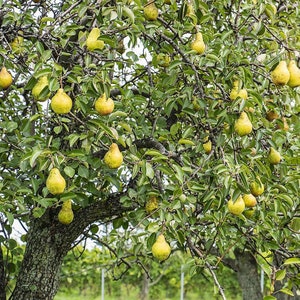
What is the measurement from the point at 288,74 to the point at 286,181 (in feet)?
1.76

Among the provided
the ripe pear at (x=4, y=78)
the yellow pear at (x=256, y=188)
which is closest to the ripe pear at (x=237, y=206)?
Answer: the yellow pear at (x=256, y=188)

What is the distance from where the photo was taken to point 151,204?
2252 millimetres

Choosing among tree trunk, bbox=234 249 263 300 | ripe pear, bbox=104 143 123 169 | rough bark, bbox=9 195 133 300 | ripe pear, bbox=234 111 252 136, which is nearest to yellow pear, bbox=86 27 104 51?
ripe pear, bbox=104 143 123 169

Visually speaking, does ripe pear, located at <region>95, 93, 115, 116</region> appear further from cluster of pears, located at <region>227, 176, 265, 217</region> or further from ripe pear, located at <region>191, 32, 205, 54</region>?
cluster of pears, located at <region>227, 176, 265, 217</region>

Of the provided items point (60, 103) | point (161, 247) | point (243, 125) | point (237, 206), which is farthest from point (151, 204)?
point (60, 103)

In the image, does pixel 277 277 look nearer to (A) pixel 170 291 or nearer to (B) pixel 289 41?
(B) pixel 289 41

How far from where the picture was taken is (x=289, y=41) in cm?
221

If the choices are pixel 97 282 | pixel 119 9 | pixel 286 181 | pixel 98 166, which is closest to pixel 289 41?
pixel 286 181

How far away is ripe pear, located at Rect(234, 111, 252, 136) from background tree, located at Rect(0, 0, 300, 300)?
4 centimetres

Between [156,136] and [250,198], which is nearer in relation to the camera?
[250,198]

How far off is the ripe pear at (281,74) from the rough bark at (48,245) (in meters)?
1.02

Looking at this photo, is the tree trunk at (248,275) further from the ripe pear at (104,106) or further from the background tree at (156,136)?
the ripe pear at (104,106)

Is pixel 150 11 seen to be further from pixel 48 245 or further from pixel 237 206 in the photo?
pixel 48 245

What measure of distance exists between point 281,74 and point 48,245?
54.8 inches
